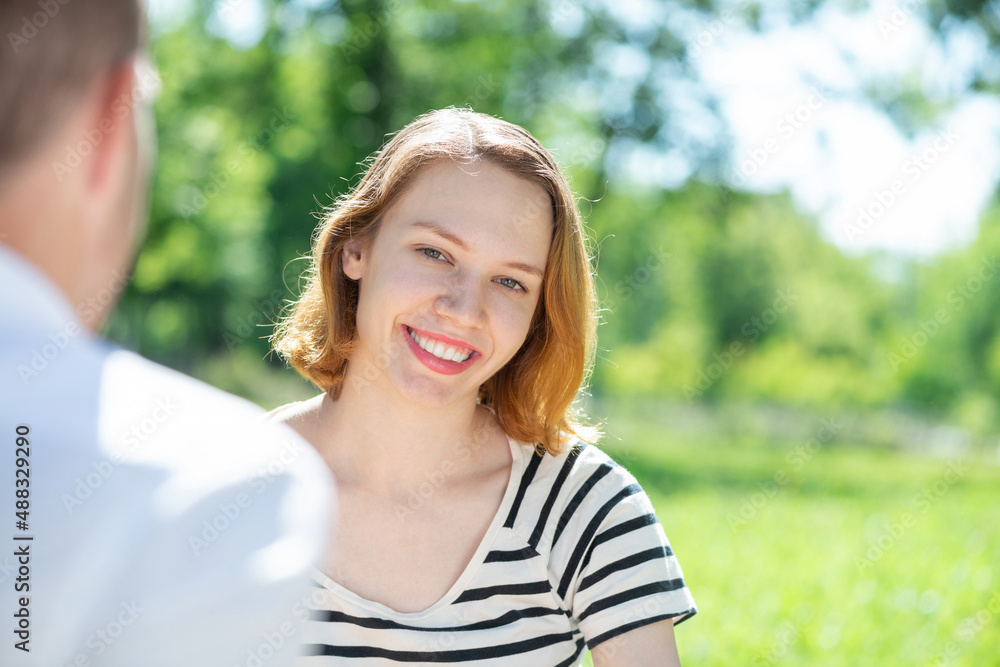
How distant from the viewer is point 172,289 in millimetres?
24047

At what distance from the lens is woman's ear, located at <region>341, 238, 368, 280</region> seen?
2.30 metres

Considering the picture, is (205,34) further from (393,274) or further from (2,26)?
(2,26)

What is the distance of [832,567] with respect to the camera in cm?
623

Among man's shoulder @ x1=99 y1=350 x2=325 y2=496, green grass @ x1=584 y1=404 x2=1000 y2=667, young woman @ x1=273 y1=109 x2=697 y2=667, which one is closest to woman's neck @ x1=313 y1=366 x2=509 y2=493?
young woman @ x1=273 y1=109 x2=697 y2=667

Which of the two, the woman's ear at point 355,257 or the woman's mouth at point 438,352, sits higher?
the woman's ear at point 355,257

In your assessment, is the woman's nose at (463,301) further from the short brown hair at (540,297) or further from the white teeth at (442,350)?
the short brown hair at (540,297)

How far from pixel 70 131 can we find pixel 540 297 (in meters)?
1.73

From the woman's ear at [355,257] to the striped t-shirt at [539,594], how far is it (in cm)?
71

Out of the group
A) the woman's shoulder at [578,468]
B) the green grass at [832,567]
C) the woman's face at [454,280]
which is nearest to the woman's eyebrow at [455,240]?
the woman's face at [454,280]

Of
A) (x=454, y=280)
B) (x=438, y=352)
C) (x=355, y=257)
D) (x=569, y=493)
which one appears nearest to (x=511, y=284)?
(x=454, y=280)

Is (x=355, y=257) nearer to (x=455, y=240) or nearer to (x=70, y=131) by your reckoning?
(x=455, y=240)

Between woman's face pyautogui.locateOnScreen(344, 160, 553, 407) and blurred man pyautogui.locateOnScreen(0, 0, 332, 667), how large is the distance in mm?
1382

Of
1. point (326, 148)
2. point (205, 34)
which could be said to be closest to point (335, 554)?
point (326, 148)

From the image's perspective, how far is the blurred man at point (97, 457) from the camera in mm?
603
